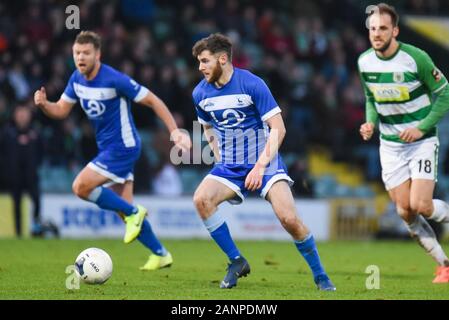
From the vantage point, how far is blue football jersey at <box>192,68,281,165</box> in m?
9.32

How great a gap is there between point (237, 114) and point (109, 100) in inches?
103

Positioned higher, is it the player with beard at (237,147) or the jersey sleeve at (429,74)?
the jersey sleeve at (429,74)

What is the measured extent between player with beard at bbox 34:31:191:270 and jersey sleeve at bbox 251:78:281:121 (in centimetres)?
212

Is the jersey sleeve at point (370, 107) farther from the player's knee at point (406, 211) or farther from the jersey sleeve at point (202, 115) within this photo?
the jersey sleeve at point (202, 115)

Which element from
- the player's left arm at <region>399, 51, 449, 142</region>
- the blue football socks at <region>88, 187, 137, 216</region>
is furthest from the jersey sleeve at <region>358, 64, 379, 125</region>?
the blue football socks at <region>88, 187, 137, 216</region>

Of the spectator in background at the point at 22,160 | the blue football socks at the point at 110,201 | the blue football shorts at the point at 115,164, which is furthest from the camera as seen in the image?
the spectator in background at the point at 22,160

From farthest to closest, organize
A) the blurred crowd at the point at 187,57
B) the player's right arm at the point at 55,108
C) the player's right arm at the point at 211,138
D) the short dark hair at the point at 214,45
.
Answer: the blurred crowd at the point at 187,57, the player's right arm at the point at 55,108, the player's right arm at the point at 211,138, the short dark hair at the point at 214,45

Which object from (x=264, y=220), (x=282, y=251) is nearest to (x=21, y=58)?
(x=264, y=220)

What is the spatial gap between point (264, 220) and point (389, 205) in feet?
8.35

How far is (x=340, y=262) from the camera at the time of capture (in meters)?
13.2

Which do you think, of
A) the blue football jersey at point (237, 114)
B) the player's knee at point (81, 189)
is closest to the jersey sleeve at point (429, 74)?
the blue football jersey at point (237, 114)

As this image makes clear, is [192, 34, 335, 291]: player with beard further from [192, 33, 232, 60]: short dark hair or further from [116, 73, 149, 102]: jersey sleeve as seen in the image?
[116, 73, 149, 102]: jersey sleeve

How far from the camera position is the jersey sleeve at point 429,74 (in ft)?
33.3
